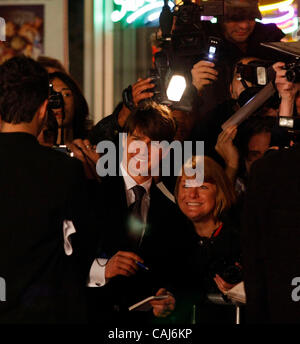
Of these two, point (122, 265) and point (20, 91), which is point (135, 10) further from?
point (20, 91)

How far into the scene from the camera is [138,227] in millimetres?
3350

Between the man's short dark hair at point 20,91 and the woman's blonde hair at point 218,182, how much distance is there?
3.73ft

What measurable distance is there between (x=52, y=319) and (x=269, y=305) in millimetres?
645

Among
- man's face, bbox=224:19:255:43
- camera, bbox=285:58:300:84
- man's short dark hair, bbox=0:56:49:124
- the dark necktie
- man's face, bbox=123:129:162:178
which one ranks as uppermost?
man's face, bbox=224:19:255:43

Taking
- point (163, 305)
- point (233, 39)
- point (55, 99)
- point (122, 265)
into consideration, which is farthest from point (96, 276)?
point (233, 39)

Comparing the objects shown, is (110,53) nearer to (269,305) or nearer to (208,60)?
(208,60)

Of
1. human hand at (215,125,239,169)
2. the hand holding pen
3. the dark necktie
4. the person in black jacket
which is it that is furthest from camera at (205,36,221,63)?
the hand holding pen

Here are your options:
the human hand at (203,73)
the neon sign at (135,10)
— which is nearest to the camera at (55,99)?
the human hand at (203,73)

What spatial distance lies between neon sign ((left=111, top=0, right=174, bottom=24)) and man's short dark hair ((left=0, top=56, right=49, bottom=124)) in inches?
145

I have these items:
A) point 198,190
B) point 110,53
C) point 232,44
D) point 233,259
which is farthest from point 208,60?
point 110,53

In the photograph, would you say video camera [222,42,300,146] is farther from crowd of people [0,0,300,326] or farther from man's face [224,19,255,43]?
man's face [224,19,255,43]

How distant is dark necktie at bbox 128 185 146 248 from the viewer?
10.9 ft

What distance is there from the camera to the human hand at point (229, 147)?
12.5ft

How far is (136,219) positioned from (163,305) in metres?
0.37
